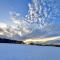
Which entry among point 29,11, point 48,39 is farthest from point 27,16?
point 48,39

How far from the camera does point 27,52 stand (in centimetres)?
158

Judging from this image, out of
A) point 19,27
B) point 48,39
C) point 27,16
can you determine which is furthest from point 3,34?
point 48,39

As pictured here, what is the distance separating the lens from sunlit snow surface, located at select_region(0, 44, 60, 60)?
1565 millimetres

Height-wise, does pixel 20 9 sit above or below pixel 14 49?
above

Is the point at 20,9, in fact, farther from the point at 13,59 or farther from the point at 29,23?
the point at 13,59

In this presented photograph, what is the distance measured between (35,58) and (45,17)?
1.12 feet

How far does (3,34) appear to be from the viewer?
1.58m

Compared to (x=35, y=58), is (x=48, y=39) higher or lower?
higher

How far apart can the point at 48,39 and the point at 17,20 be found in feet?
0.97

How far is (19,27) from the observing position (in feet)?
5.22

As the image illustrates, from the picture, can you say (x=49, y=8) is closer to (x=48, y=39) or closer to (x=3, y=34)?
(x=48, y=39)

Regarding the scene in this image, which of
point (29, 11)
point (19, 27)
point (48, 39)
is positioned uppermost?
point (29, 11)

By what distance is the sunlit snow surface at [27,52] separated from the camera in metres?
1.57

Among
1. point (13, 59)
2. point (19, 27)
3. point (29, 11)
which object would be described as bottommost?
point (13, 59)
